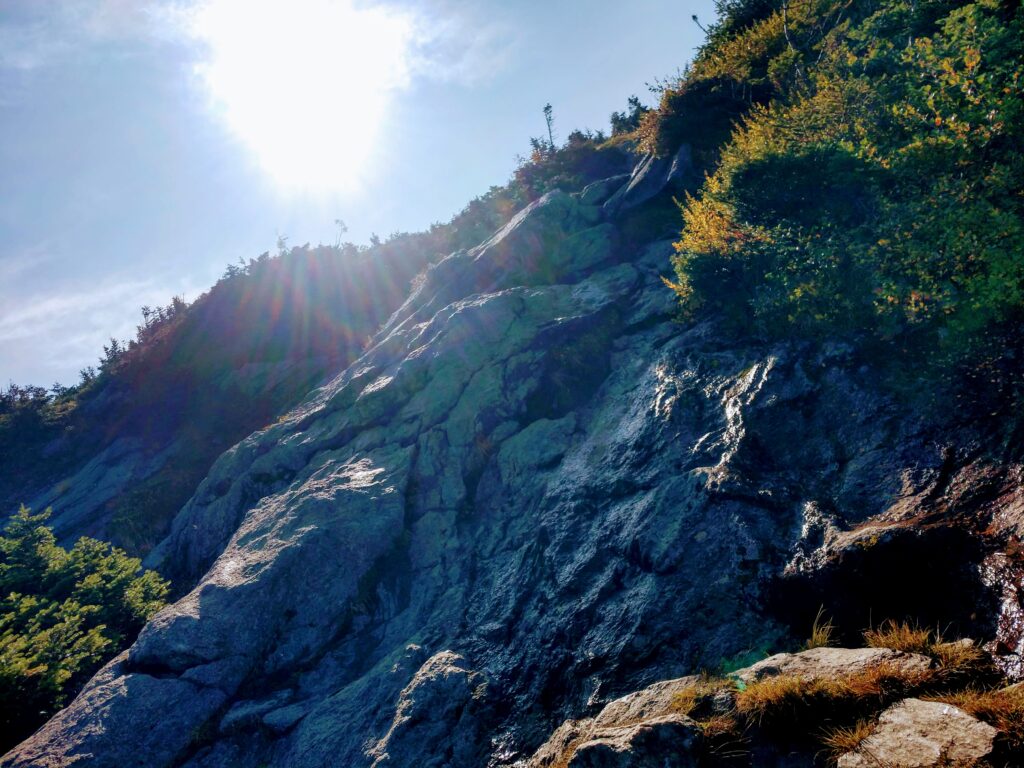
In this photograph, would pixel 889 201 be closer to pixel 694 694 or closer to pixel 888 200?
pixel 888 200

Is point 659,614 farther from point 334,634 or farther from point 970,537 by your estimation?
point 334,634

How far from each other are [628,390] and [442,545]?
5.58m

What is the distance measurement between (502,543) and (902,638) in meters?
7.45

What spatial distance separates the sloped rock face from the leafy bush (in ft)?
5.38

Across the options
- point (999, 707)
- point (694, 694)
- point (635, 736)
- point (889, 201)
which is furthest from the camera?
point (889, 201)

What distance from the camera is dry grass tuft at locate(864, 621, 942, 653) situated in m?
6.51

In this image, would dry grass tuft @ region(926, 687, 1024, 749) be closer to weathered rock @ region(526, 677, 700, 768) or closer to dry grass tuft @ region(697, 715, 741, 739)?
dry grass tuft @ region(697, 715, 741, 739)

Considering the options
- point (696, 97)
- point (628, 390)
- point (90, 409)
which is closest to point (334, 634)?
point (628, 390)

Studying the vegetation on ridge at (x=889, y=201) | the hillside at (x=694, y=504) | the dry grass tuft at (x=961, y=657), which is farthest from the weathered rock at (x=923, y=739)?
the vegetation on ridge at (x=889, y=201)

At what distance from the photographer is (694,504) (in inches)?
389

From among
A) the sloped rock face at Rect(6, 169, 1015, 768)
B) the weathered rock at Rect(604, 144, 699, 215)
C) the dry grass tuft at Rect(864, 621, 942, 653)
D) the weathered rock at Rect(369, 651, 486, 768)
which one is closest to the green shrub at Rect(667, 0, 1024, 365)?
the sloped rock face at Rect(6, 169, 1015, 768)

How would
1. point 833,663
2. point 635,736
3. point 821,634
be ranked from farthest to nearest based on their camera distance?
point 821,634, point 833,663, point 635,736

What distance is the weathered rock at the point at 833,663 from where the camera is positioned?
6.21 meters

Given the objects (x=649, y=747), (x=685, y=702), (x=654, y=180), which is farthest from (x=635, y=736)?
(x=654, y=180)
